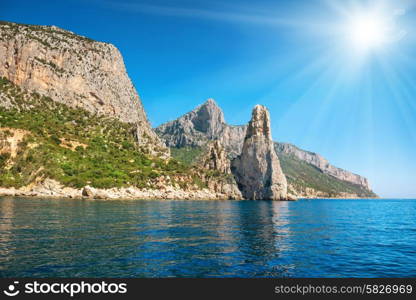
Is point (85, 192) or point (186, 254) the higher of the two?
point (85, 192)

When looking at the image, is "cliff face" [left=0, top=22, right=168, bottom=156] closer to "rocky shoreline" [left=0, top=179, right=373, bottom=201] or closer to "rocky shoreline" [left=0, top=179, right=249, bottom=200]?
"rocky shoreline" [left=0, top=179, right=249, bottom=200]

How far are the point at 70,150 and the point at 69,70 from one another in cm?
6147

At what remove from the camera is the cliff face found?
418 feet

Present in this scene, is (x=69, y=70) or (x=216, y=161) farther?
(x=216, y=161)

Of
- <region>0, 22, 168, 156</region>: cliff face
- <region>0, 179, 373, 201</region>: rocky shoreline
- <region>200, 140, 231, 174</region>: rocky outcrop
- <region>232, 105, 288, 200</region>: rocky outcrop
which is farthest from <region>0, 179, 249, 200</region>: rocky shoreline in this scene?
<region>232, 105, 288, 200</region>: rocky outcrop

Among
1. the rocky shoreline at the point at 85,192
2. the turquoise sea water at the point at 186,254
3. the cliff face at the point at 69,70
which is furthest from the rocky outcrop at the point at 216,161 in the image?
the turquoise sea water at the point at 186,254

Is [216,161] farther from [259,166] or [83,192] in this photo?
[83,192]

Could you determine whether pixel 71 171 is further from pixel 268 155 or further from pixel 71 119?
pixel 268 155

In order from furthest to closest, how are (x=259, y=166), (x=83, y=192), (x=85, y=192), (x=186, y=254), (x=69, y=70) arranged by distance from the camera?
(x=259, y=166), (x=69, y=70), (x=83, y=192), (x=85, y=192), (x=186, y=254)

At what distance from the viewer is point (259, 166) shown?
17388 centimetres

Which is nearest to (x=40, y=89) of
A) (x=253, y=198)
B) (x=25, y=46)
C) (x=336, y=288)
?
(x=25, y=46)

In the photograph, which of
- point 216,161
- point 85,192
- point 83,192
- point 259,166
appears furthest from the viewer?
point 216,161

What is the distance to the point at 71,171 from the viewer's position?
9038cm

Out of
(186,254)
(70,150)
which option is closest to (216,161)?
(70,150)
